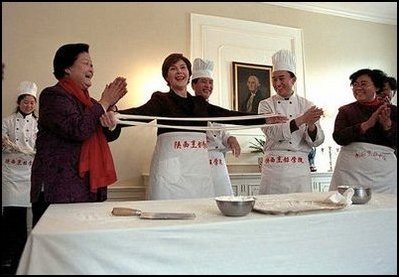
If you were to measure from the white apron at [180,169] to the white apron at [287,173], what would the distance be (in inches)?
16.0

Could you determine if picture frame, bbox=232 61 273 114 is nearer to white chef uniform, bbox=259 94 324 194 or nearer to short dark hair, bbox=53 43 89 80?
white chef uniform, bbox=259 94 324 194

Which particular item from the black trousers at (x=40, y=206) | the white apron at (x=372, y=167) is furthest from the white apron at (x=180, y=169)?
the white apron at (x=372, y=167)

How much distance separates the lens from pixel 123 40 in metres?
3.24

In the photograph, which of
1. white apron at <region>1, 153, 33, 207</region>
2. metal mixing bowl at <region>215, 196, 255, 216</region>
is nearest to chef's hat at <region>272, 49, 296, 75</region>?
metal mixing bowl at <region>215, 196, 255, 216</region>

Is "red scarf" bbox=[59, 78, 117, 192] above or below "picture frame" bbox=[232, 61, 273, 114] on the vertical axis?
below

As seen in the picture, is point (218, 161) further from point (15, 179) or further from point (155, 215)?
point (15, 179)

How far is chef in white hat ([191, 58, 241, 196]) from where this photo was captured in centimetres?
230

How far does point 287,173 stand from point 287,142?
0.18 m

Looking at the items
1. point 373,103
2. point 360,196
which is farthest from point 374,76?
point 360,196

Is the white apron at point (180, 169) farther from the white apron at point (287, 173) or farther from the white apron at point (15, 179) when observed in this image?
the white apron at point (15, 179)

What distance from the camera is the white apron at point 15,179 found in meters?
2.65

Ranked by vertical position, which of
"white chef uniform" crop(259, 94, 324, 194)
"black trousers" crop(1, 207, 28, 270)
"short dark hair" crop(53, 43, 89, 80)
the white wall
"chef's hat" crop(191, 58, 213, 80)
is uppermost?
the white wall

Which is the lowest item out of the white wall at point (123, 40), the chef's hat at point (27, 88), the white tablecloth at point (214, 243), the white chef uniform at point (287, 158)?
the white tablecloth at point (214, 243)

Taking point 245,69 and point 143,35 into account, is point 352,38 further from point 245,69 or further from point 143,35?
point 143,35
